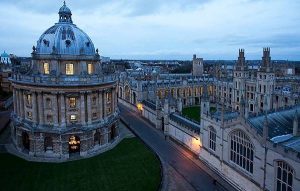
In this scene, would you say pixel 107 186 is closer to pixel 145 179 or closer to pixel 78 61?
pixel 145 179

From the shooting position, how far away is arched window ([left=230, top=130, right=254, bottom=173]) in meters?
32.1

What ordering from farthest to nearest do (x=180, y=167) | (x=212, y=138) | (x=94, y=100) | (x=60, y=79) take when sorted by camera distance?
(x=94, y=100)
(x=60, y=79)
(x=180, y=167)
(x=212, y=138)

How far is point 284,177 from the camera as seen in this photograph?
27.1 m

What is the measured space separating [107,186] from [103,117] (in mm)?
17517

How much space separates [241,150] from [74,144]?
2738 cm

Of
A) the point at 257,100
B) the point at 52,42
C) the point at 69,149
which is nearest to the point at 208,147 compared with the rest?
the point at 69,149

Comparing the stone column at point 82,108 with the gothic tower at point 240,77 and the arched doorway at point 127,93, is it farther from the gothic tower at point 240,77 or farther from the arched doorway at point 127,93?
the gothic tower at point 240,77

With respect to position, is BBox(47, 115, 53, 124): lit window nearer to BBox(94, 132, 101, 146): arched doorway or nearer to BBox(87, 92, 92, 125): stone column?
BBox(87, 92, 92, 125): stone column

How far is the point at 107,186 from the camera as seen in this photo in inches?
1404

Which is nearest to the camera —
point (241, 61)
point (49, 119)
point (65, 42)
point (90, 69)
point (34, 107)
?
point (34, 107)

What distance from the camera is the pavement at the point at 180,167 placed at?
116 feet

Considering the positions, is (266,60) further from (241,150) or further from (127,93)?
(241,150)

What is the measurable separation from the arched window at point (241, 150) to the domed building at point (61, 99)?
23.4m

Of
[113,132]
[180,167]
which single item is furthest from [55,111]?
[180,167]
